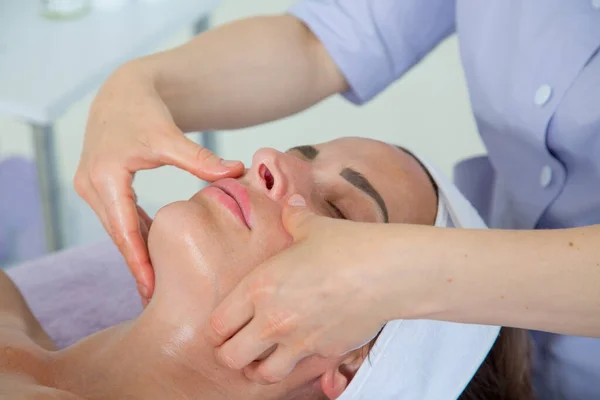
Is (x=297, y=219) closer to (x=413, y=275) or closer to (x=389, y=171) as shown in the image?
(x=413, y=275)

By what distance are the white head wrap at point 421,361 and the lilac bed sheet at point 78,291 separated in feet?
1.76

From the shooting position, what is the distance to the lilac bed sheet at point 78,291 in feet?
4.14

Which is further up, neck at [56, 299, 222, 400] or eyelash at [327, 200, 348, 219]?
eyelash at [327, 200, 348, 219]

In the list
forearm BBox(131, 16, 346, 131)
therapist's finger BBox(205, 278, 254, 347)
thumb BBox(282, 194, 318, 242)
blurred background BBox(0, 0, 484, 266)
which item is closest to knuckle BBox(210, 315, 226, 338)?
therapist's finger BBox(205, 278, 254, 347)

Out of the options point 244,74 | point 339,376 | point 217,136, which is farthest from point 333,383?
point 217,136

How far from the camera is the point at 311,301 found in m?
0.71

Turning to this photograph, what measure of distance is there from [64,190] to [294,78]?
4.74 feet

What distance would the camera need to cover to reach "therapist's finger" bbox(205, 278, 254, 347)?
2.44ft

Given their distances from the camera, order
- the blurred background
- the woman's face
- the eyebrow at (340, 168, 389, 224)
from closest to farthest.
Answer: the woman's face, the eyebrow at (340, 168, 389, 224), the blurred background

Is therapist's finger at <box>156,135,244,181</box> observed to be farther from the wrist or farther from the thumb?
the wrist

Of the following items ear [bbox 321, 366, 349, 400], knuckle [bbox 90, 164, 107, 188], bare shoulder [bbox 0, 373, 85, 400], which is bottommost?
ear [bbox 321, 366, 349, 400]

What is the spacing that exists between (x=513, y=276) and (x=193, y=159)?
447 mm

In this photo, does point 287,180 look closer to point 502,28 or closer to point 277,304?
point 277,304

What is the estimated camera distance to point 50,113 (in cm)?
140
